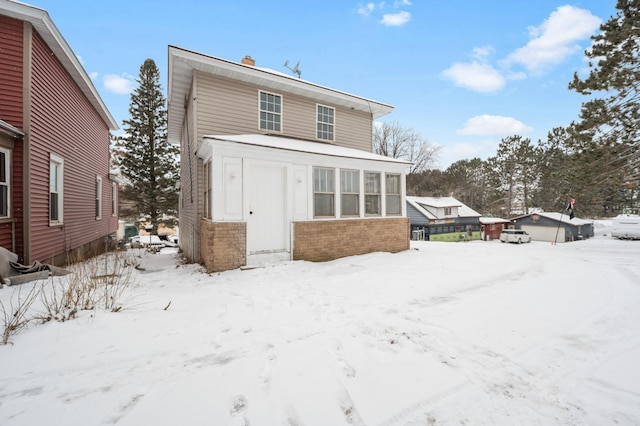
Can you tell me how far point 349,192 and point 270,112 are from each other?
12.7 ft

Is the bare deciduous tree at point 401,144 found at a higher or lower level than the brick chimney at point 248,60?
higher

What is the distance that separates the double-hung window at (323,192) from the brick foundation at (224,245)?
2.35 meters

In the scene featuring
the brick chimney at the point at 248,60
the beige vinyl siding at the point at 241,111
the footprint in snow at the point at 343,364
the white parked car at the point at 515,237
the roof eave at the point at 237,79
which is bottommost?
the white parked car at the point at 515,237

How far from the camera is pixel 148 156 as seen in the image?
19.7 meters

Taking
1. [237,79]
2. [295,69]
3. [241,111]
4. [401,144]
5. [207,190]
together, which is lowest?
[207,190]

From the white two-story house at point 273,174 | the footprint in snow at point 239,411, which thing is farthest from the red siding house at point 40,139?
the footprint in snow at point 239,411

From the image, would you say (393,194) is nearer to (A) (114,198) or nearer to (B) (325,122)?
(B) (325,122)

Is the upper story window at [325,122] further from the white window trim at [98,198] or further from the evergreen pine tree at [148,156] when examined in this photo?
the evergreen pine tree at [148,156]

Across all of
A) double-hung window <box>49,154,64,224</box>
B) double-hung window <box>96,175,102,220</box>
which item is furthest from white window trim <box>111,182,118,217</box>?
double-hung window <box>49,154,64,224</box>

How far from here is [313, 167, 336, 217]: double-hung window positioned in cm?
836

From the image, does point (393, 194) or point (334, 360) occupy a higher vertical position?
point (393, 194)

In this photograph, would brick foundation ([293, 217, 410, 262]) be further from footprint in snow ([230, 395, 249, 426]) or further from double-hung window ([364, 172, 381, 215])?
footprint in snow ([230, 395, 249, 426])

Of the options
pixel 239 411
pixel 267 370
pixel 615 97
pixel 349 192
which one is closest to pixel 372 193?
pixel 349 192

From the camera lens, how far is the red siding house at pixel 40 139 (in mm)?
6422
